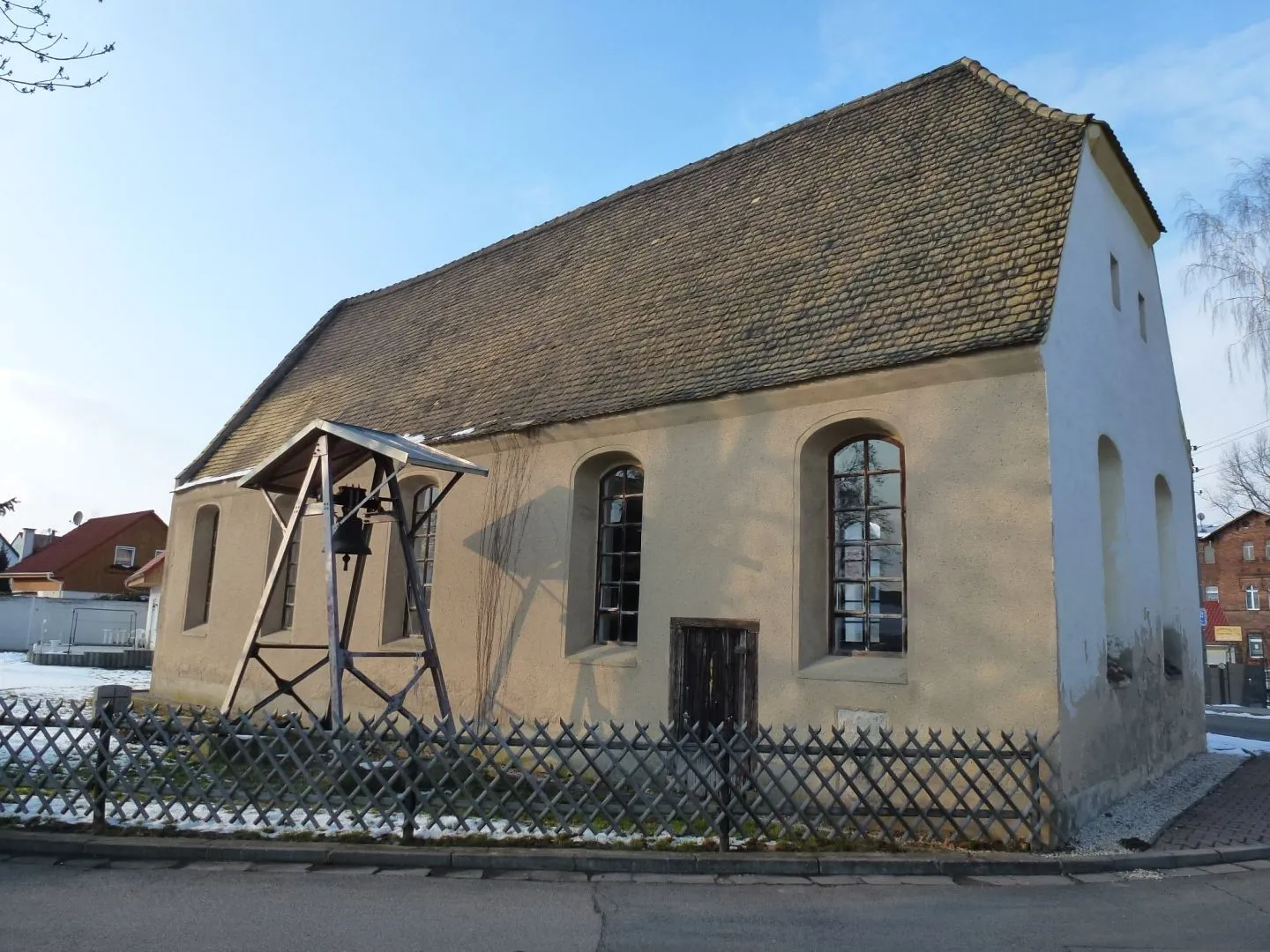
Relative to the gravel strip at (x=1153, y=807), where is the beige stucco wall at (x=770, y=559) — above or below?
above

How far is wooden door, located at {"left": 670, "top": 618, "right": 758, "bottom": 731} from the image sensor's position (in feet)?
34.2

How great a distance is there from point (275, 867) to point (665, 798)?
332 cm

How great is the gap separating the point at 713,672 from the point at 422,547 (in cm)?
675

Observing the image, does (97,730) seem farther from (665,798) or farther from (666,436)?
(666,436)

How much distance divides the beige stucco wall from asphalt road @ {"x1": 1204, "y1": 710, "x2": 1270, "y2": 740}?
1194 cm

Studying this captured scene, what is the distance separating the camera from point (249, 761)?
27.0ft

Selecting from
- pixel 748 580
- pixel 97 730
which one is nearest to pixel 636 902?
pixel 748 580

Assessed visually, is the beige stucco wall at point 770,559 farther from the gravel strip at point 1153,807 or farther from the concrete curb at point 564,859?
the concrete curb at point 564,859

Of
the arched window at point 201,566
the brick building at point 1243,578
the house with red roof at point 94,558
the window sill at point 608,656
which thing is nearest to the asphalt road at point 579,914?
the window sill at point 608,656

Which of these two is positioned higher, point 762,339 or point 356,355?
point 356,355

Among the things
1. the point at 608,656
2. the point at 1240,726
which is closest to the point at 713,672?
the point at 608,656

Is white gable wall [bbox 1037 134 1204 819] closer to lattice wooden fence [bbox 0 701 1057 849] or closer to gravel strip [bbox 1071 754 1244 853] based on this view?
gravel strip [bbox 1071 754 1244 853]

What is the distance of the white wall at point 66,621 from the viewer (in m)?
38.4

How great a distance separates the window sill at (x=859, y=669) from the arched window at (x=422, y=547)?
724cm
